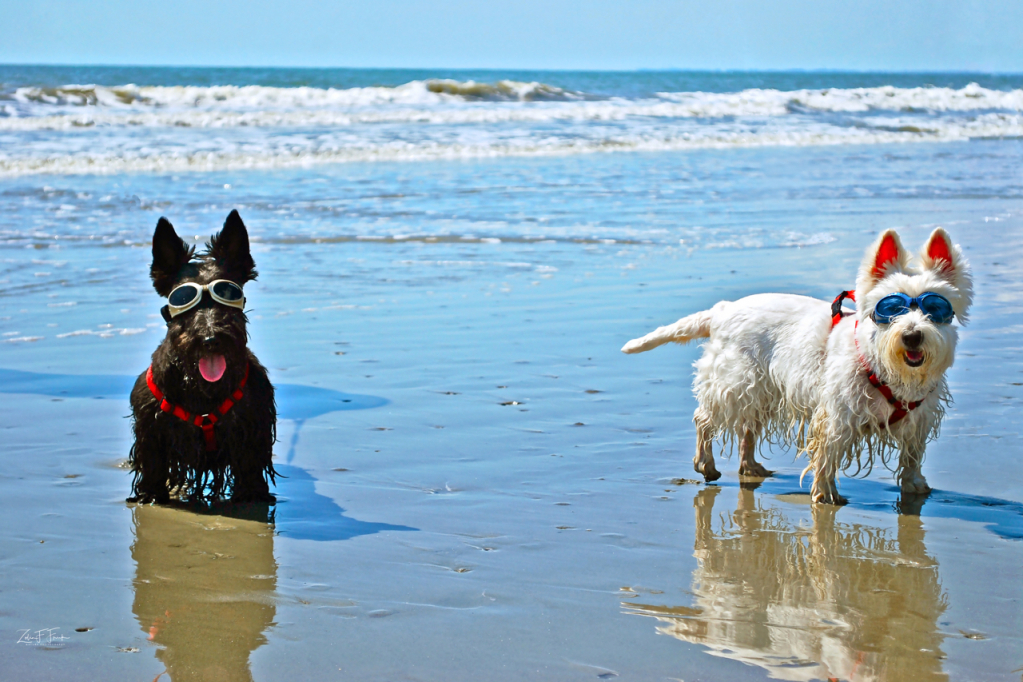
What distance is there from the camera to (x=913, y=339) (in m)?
3.93

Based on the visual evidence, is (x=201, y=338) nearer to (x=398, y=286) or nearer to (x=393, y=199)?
(x=398, y=286)

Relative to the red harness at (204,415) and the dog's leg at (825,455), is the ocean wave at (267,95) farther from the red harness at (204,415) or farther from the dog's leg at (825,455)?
the dog's leg at (825,455)

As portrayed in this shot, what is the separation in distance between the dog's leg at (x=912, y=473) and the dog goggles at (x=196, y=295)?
9.74ft

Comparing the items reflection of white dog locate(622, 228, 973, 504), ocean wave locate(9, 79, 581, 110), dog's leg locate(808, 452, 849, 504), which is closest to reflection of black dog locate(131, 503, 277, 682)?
reflection of white dog locate(622, 228, 973, 504)

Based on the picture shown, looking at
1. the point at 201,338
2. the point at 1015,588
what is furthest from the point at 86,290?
the point at 1015,588

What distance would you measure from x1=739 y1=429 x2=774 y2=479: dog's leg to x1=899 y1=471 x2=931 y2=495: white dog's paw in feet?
2.21

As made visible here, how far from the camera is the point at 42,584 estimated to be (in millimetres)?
3410

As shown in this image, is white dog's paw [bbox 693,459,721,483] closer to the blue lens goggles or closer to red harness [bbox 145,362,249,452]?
the blue lens goggles

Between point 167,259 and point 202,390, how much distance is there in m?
0.57

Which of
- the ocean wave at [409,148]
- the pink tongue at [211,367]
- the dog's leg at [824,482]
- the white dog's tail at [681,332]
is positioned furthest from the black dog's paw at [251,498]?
the ocean wave at [409,148]

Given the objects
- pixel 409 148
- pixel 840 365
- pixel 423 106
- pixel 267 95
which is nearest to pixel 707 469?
pixel 840 365

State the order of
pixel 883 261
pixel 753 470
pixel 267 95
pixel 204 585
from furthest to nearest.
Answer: pixel 267 95 → pixel 753 470 → pixel 883 261 → pixel 204 585

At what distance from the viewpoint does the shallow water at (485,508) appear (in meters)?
2.99

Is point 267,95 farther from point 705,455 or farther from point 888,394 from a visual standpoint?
point 888,394
